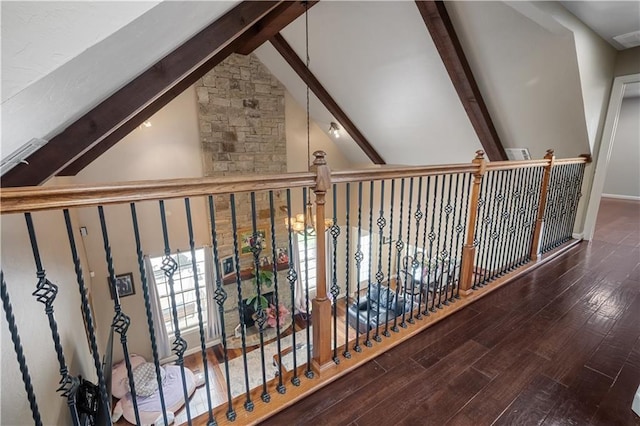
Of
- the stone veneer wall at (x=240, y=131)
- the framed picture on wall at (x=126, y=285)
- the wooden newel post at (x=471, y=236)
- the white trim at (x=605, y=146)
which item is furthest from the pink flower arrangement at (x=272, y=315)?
Answer: the white trim at (x=605, y=146)

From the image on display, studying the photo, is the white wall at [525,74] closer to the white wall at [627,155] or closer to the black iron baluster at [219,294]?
the black iron baluster at [219,294]

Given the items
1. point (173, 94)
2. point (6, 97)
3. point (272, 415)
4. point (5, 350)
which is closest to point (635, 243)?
point (272, 415)

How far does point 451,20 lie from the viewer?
10.5 ft

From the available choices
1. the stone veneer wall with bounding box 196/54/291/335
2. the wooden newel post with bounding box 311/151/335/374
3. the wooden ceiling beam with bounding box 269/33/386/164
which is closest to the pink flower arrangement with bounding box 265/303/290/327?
the stone veneer wall with bounding box 196/54/291/335

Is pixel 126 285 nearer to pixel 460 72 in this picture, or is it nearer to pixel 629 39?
pixel 460 72

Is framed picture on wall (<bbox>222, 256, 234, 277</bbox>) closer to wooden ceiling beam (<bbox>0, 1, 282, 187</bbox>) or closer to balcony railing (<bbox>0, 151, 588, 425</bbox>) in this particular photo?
balcony railing (<bbox>0, 151, 588, 425</bbox>)

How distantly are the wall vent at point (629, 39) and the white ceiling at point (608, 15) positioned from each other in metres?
0.04

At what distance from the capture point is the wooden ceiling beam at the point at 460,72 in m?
3.09

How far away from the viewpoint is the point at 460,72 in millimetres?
3549

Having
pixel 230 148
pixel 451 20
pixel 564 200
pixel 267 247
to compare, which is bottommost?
pixel 267 247

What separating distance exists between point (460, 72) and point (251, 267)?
17.0 ft

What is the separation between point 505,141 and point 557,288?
2.74 metres

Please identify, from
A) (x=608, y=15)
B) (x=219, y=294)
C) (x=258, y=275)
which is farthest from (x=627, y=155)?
Result: (x=219, y=294)

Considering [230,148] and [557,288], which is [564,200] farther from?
[230,148]
